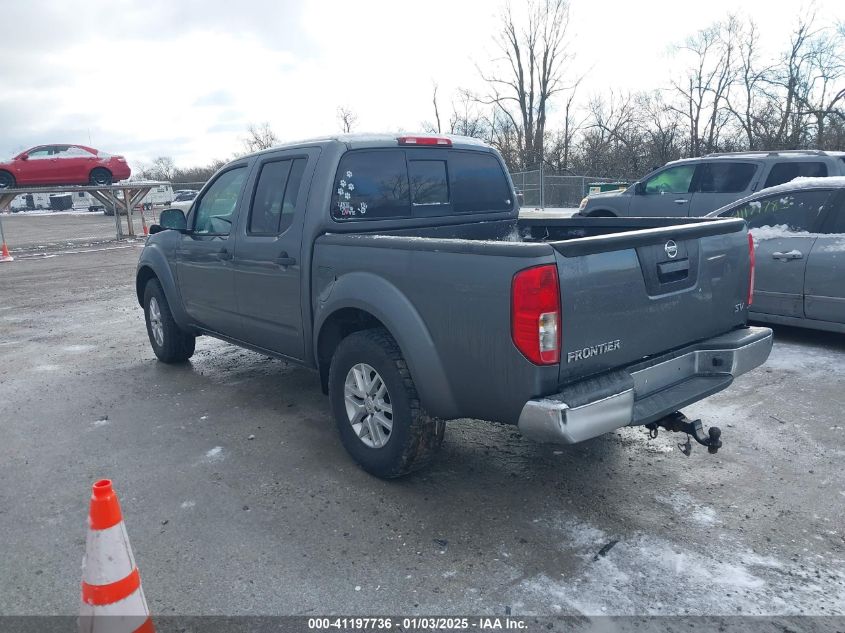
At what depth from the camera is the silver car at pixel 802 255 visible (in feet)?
19.2

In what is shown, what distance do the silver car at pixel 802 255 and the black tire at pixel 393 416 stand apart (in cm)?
427

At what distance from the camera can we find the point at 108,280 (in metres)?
12.9

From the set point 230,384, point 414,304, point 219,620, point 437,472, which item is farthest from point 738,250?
point 230,384

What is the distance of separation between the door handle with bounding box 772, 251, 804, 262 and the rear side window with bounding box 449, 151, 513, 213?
9.62ft

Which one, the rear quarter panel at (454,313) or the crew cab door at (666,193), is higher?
the crew cab door at (666,193)

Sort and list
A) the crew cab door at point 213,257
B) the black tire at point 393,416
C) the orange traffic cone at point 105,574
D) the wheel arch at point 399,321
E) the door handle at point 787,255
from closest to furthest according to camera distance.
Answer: the orange traffic cone at point 105,574
the wheel arch at point 399,321
the black tire at point 393,416
the crew cab door at point 213,257
the door handle at point 787,255

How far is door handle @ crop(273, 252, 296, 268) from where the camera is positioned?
423 centimetres

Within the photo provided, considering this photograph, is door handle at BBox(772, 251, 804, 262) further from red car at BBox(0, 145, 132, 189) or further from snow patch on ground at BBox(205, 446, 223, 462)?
red car at BBox(0, 145, 132, 189)

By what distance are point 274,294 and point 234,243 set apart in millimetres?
683

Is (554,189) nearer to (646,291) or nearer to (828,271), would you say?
(828,271)

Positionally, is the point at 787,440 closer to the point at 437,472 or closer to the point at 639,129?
the point at 437,472

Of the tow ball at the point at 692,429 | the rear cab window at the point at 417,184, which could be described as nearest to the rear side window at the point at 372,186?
the rear cab window at the point at 417,184

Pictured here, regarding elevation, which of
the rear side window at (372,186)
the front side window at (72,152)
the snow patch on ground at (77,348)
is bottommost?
the snow patch on ground at (77,348)

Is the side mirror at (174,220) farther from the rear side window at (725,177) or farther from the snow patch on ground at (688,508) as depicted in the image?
the rear side window at (725,177)
